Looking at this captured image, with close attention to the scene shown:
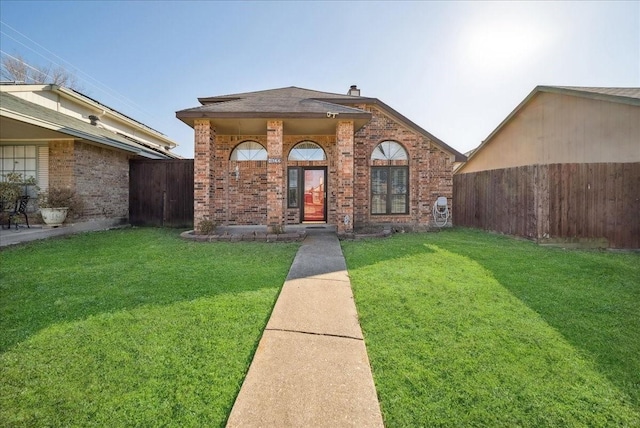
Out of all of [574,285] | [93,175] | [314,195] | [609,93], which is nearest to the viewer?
[574,285]

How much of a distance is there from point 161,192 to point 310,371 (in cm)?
1058

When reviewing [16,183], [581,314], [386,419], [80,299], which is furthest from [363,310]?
[16,183]

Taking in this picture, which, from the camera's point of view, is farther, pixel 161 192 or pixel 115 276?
pixel 161 192

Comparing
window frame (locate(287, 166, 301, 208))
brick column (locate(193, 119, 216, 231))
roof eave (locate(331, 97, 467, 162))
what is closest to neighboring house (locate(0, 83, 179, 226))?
brick column (locate(193, 119, 216, 231))

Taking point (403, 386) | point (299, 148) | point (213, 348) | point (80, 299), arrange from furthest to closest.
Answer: point (299, 148) < point (80, 299) < point (213, 348) < point (403, 386)

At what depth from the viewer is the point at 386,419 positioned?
175cm

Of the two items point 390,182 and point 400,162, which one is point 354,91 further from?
point 390,182

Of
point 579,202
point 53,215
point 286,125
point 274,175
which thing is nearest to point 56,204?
point 53,215

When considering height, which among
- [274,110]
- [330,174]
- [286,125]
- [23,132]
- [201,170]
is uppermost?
[274,110]

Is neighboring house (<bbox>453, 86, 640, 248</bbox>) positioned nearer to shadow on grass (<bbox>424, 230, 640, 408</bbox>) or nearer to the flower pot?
shadow on grass (<bbox>424, 230, 640, 408</bbox>)

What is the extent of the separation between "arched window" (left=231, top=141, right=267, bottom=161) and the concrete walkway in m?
7.37

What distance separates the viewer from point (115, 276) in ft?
14.7

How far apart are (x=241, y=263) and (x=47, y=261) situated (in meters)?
3.64

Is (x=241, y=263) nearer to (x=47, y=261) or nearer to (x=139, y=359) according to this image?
(x=139, y=359)
